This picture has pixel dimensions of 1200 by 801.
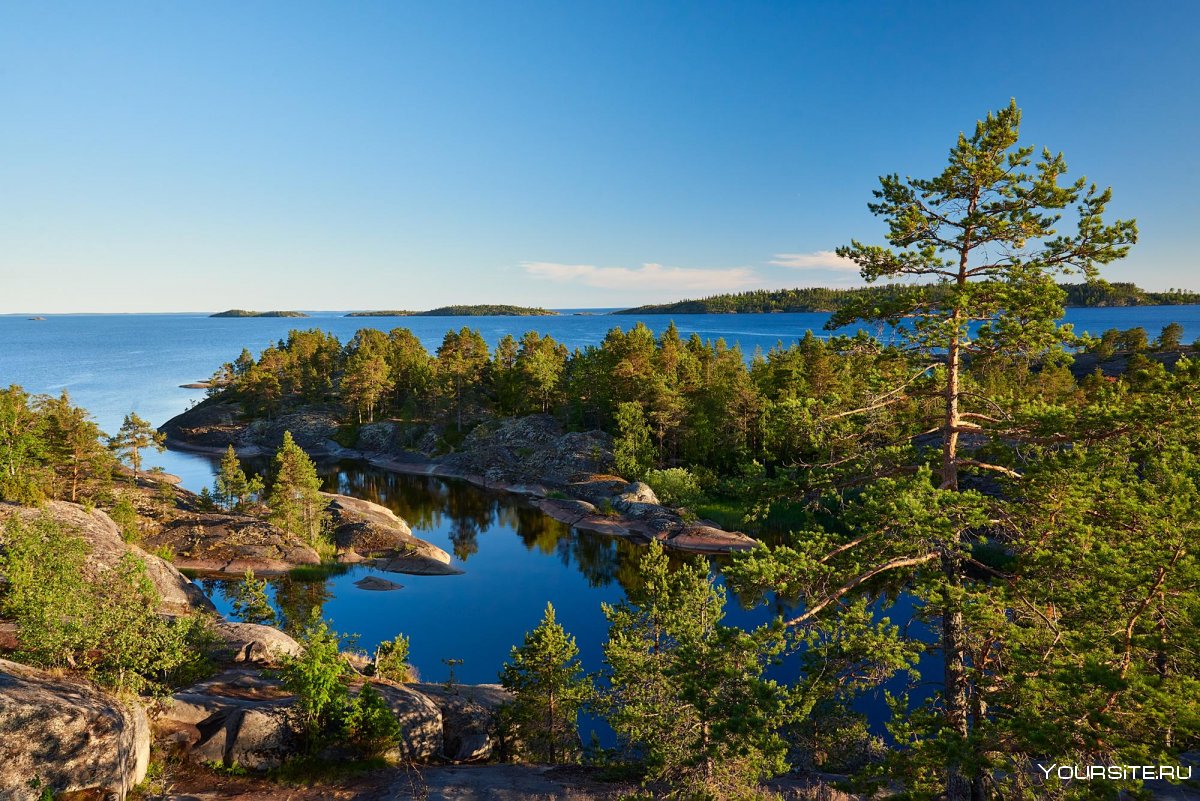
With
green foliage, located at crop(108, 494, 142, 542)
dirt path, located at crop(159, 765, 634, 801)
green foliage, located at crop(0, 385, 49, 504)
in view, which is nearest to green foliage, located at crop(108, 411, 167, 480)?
green foliage, located at crop(0, 385, 49, 504)

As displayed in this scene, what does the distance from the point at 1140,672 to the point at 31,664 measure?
986 inches

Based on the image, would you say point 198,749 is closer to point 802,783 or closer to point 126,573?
point 126,573

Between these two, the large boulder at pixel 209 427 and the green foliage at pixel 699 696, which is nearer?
the green foliage at pixel 699 696

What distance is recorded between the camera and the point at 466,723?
21.5m

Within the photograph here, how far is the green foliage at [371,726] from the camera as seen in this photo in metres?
17.9

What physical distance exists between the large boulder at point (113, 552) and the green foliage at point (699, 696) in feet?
75.9

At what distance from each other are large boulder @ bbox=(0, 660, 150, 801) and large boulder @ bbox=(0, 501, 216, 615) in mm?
15060

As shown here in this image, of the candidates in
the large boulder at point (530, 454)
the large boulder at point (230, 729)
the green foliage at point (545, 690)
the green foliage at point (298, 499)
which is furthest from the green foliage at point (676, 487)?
the large boulder at point (230, 729)

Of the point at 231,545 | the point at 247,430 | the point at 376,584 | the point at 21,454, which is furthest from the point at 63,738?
the point at 247,430

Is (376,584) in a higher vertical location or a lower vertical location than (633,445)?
lower

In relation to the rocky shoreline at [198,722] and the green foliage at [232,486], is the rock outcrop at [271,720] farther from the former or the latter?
the green foliage at [232,486]

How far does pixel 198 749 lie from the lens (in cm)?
1673

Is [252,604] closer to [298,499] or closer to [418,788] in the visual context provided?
[298,499]

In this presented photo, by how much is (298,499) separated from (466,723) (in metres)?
30.3
